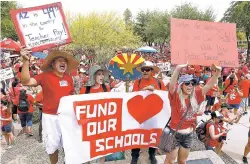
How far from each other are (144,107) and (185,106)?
0.91 metres

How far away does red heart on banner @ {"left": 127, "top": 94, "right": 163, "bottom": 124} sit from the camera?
4.34m

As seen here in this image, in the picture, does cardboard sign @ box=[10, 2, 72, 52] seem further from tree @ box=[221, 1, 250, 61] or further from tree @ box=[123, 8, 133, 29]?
tree @ box=[123, 8, 133, 29]

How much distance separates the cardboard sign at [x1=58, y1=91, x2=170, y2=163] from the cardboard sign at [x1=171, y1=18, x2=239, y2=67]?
0.91 meters

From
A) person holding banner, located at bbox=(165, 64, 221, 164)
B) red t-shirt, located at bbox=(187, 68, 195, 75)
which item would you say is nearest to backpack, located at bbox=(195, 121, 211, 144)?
person holding banner, located at bbox=(165, 64, 221, 164)

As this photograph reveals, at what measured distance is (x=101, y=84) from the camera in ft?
14.1

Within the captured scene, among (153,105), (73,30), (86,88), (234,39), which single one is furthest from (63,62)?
(73,30)

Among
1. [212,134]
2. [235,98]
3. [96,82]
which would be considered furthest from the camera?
[235,98]

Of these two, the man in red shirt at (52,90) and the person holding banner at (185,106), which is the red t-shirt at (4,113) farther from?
the person holding banner at (185,106)

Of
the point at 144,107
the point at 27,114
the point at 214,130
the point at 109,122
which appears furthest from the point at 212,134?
the point at 27,114

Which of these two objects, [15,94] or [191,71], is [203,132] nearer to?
[15,94]

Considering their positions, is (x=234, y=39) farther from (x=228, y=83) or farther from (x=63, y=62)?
(x=228, y=83)

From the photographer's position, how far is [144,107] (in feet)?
14.5

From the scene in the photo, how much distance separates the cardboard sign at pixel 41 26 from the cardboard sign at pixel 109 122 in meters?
0.91

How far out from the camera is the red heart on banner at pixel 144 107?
14.2 feet
